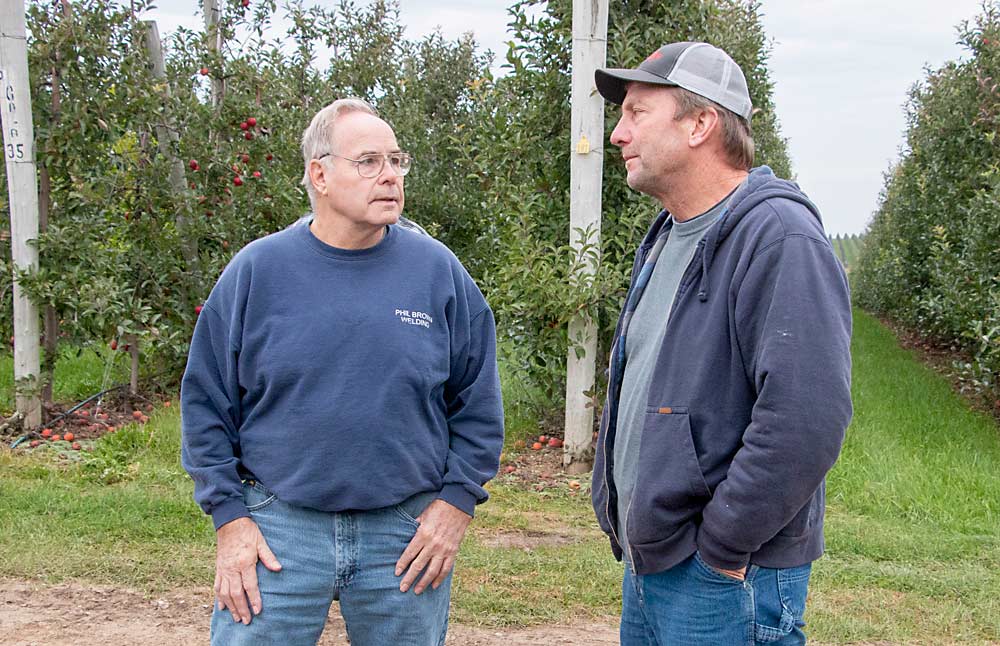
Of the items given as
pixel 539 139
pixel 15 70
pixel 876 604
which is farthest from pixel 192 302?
pixel 876 604

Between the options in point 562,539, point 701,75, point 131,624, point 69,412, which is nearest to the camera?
point 701,75

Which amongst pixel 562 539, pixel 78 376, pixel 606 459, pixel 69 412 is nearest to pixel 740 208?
pixel 606 459

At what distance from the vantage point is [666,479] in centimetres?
221

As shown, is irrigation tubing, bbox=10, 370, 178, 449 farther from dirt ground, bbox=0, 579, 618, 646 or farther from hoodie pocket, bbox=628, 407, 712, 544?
hoodie pocket, bbox=628, 407, 712, 544

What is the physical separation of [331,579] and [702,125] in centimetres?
144

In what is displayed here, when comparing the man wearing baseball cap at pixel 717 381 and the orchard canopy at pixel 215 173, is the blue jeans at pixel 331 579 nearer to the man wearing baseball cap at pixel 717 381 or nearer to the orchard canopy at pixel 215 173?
the man wearing baseball cap at pixel 717 381

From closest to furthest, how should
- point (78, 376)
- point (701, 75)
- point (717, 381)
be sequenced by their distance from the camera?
point (717, 381), point (701, 75), point (78, 376)

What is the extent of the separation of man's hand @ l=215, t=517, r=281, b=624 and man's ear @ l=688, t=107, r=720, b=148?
4.75 ft

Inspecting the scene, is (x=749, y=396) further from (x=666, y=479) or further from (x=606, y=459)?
(x=606, y=459)

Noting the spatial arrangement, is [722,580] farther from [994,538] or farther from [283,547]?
[994,538]

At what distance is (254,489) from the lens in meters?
2.49

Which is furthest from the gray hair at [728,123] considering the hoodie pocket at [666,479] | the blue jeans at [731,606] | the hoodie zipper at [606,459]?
the blue jeans at [731,606]

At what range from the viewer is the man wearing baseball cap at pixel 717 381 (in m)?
2.04

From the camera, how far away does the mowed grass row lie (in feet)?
14.9
